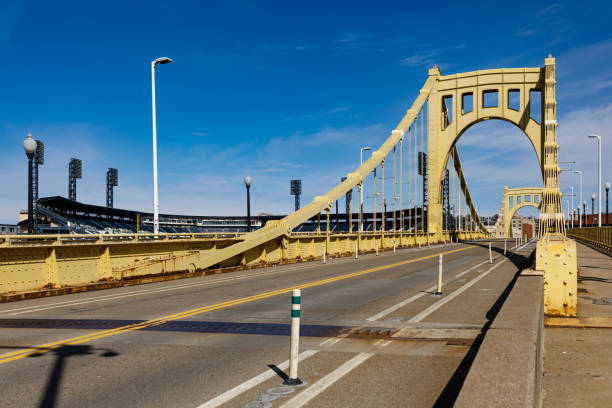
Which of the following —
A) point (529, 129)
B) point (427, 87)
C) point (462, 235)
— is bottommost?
point (462, 235)

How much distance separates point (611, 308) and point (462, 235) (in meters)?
58.8

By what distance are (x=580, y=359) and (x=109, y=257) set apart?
14.2 m

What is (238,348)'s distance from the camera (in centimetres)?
716

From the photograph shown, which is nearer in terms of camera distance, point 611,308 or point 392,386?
point 392,386

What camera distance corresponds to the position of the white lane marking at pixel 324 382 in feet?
16.0

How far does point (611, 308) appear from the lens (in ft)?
31.6

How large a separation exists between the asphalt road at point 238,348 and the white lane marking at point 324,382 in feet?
0.04

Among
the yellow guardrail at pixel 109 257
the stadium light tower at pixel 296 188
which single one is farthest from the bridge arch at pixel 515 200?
the yellow guardrail at pixel 109 257

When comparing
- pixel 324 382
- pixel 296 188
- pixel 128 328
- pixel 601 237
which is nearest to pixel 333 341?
pixel 324 382

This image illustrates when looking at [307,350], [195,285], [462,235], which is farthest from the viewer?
[462,235]

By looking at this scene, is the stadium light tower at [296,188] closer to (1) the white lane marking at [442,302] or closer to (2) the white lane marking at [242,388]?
(1) the white lane marking at [442,302]

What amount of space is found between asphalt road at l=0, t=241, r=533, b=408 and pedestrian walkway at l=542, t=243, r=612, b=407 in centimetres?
93

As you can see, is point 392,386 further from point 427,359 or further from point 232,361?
point 232,361

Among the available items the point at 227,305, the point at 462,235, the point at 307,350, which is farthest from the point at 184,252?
the point at 462,235
